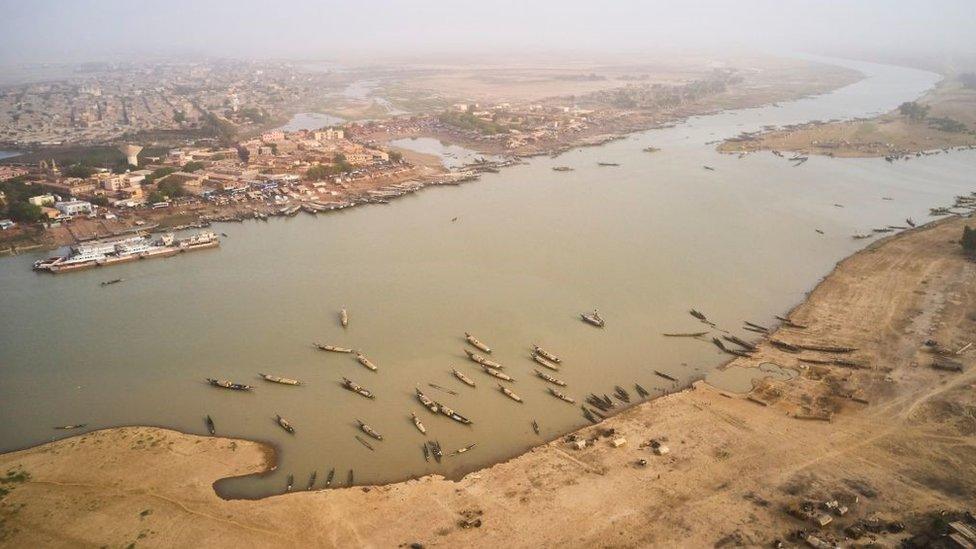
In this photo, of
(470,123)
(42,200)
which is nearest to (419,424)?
(42,200)

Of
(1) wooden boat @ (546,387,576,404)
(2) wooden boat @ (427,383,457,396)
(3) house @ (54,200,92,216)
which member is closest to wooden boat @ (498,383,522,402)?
(1) wooden boat @ (546,387,576,404)

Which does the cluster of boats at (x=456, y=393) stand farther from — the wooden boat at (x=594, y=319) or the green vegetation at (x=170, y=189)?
the green vegetation at (x=170, y=189)

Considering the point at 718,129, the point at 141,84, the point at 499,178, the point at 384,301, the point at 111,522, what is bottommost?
the point at 111,522

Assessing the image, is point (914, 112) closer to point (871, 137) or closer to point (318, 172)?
point (871, 137)

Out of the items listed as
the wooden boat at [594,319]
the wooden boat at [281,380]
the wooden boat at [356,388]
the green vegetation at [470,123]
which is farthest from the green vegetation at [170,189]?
the green vegetation at [470,123]

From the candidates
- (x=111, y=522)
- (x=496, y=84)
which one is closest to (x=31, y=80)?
(x=496, y=84)

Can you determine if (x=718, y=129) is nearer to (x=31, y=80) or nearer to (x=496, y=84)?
(x=496, y=84)
